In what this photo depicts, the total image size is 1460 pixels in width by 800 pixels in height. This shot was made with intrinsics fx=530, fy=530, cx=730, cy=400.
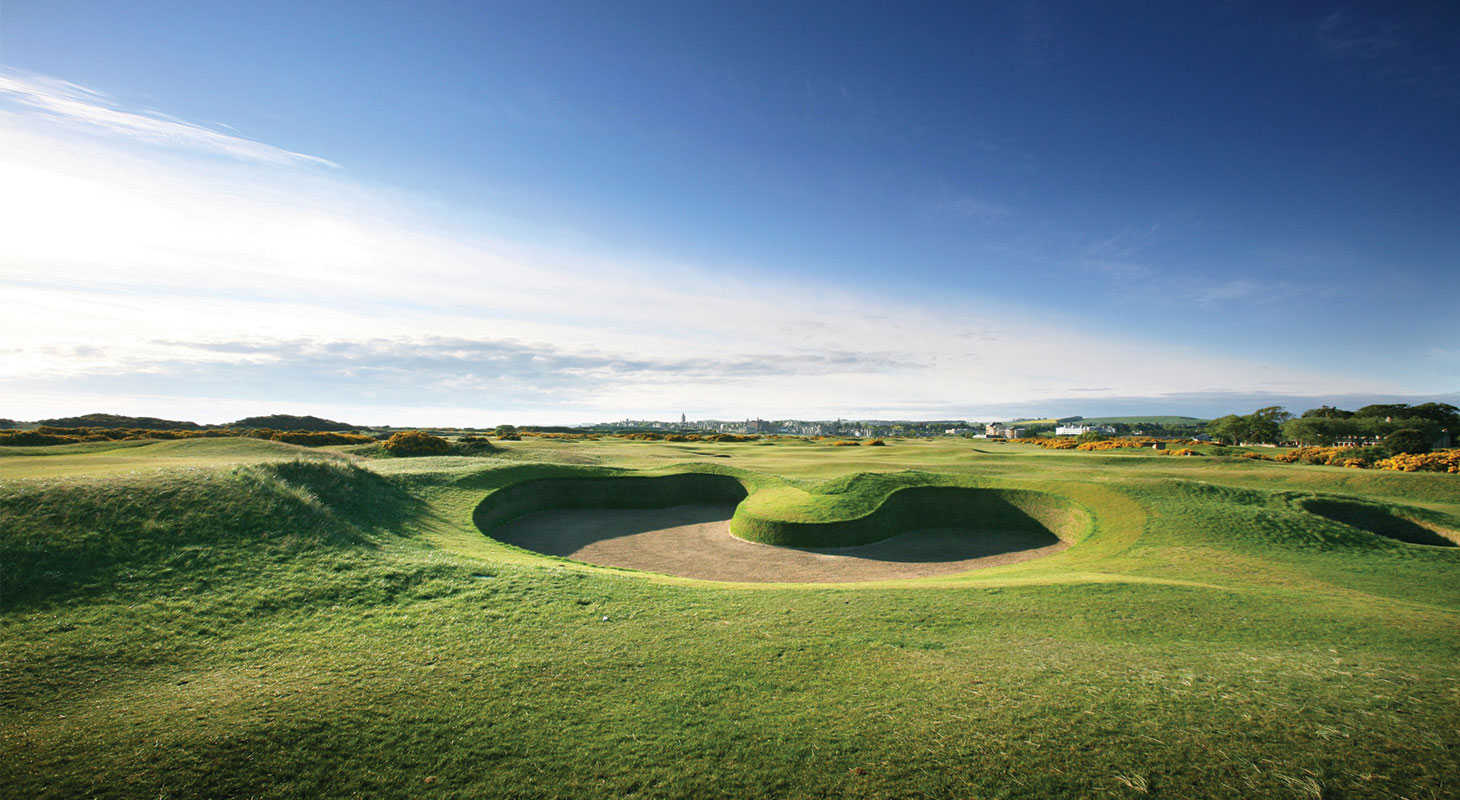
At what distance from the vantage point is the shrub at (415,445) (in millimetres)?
41406

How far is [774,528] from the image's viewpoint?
23.8m

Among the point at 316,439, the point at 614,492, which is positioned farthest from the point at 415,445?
the point at 614,492

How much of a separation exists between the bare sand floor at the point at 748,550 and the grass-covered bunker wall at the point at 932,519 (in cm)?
38

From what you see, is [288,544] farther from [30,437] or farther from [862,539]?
[30,437]

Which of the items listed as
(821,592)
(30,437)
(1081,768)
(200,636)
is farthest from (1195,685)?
(30,437)

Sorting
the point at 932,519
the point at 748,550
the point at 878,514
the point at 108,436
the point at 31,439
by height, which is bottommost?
the point at 748,550

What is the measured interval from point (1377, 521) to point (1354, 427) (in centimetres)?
7058

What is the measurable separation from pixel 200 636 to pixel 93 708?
8.14ft

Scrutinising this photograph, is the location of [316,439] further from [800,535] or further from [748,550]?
[800,535]

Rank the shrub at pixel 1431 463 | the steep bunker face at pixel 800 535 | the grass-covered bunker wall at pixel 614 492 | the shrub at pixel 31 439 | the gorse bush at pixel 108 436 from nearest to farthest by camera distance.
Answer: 1. the steep bunker face at pixel 800 535
2. the grass-covered bunker wall at pixel 614 492
3. the shrub at pixel 1431 463
4. the shrub at pixel 31 439
5. the gorse bush at pixel 108 436

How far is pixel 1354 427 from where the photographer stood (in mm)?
66750

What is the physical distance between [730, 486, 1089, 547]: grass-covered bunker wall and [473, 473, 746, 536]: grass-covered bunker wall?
665 cm

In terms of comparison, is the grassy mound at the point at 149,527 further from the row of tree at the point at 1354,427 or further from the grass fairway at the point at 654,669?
the row of tree at the point at 1354,427

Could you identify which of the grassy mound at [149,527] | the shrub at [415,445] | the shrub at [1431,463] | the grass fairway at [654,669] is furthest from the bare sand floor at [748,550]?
the shrub at [1431,463]
